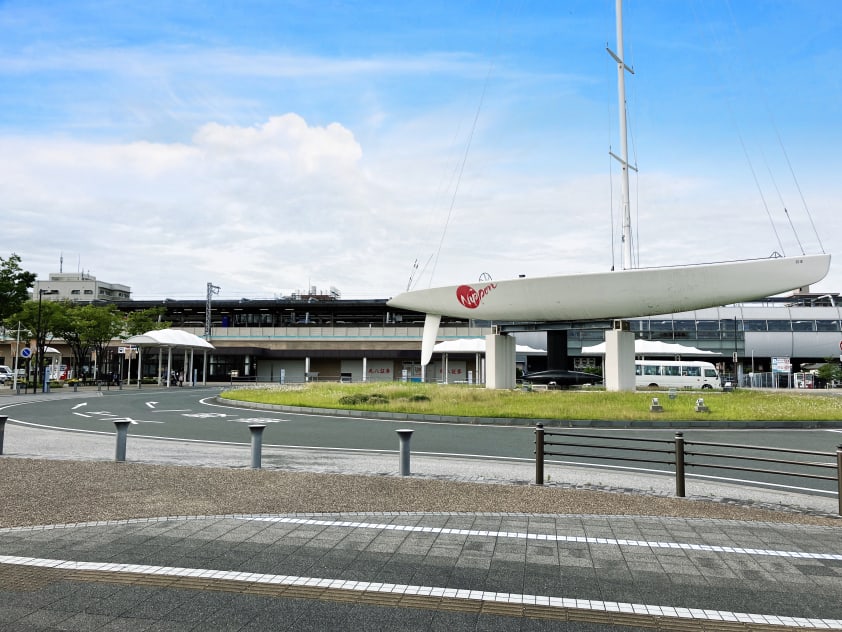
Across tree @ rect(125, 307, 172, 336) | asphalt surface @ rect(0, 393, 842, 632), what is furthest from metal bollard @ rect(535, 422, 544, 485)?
tree @ rect(125, 307, 172, 336)

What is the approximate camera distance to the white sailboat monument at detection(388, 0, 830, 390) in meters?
23.8

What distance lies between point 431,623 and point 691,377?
47.1 m

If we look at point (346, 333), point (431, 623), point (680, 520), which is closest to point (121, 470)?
point (431, 623)

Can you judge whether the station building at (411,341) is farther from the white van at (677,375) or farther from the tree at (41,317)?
the tree at (41,317)

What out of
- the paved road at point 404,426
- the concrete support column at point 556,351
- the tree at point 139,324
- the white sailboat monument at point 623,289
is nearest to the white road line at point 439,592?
the paved road at point 404,426

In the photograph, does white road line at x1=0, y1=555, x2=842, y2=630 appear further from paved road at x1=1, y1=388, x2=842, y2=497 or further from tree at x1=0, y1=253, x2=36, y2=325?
tree at x1=0, y1=253, x2=36, y2=325

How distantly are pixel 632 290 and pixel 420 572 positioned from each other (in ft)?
75.2

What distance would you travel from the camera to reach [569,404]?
22359 millimetres

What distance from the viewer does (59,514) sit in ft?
22.4

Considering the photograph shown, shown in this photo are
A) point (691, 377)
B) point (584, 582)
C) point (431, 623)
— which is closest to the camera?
point (431, 623)

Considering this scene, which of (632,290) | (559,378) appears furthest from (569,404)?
(559,378)

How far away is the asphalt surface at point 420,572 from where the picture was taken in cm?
420

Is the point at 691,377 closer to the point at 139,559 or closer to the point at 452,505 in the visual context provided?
the point at 452,505

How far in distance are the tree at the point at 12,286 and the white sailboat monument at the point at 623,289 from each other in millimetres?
27060
